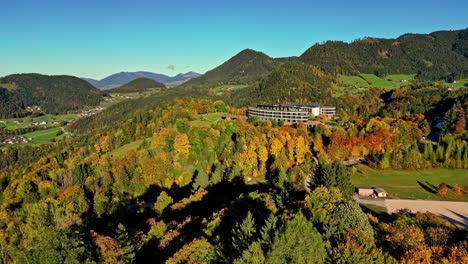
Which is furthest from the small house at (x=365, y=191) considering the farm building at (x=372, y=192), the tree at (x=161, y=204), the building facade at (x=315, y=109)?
the building facade at (x=315, y=109)

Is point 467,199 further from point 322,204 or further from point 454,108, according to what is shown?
point 454,108

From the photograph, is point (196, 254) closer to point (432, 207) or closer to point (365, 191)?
point (365, 191)

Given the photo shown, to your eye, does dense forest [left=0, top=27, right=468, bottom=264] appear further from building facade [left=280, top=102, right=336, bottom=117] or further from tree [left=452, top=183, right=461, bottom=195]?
building facade [left=280, top=102, right=336, bottom=117]

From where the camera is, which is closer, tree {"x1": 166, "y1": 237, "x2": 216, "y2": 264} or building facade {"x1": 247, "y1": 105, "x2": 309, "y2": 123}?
tree {"x1": 166, "y1": 237, "x2": 216, "y2": 264}

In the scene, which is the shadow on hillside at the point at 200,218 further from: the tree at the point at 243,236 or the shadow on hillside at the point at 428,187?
the shadow on hillside at the point at 428,187

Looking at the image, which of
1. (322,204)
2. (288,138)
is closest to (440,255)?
(322,204)

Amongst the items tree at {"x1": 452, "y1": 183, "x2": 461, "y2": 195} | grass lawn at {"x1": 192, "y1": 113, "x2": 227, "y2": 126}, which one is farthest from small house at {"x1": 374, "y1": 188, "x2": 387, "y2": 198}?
grass lawn at {"x1": 192, "y1": 113, "x2": 227, "y2": 126}

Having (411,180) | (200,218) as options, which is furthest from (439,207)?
(200,218)
